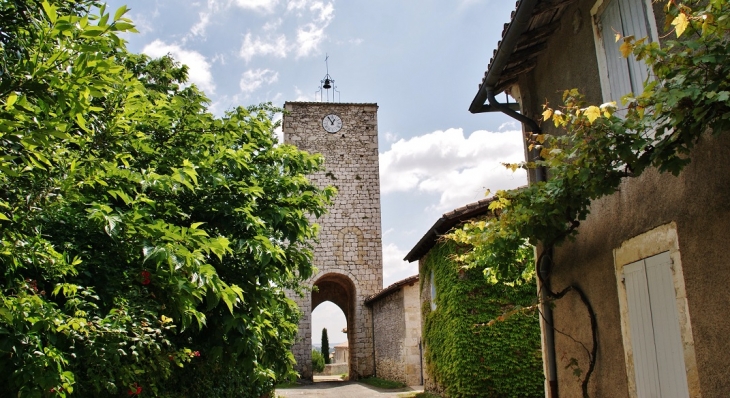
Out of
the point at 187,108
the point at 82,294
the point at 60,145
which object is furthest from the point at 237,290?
the point at 187,108

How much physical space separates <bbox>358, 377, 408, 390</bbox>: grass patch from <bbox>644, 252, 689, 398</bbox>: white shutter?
16324 millimetres

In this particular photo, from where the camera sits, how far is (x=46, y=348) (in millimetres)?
3926

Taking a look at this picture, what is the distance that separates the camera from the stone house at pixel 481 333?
1201 centimetres

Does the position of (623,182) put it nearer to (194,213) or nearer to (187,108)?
(194,213)

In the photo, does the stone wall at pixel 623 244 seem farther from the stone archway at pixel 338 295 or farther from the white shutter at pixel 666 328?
the stone archway at pixel 338 295

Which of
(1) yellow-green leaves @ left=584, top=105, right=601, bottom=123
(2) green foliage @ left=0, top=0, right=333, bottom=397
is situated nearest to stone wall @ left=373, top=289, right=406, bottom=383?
(2) green foliage @ left=0, top=0, right=333, bottom=397

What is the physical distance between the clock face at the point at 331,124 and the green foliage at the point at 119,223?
20.3 metres

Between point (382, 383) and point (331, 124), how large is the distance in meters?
12.5

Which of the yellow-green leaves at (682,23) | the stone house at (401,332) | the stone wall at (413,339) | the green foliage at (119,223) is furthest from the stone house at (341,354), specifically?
the yellow-green leaves at (682,23)

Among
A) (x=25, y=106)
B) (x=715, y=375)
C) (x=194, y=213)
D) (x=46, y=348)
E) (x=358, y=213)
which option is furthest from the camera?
(x=358, y=213)

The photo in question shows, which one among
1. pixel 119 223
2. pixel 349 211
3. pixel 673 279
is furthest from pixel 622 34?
pixel 349 211

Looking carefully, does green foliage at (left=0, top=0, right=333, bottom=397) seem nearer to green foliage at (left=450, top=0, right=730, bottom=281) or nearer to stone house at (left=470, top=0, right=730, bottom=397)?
green foliage at (left=450, top=0, right=730, bottom=281)

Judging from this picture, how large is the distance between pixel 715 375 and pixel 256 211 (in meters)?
4.75

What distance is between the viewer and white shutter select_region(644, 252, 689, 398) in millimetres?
4125
